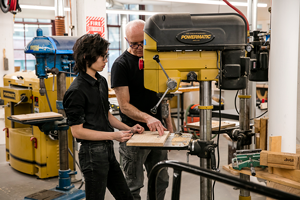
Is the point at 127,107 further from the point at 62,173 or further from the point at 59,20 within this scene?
the point at 59,20

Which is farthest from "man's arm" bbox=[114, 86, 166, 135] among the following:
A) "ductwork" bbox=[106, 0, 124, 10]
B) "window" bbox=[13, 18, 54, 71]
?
"window" bbox=[13, 18, 54, 71]

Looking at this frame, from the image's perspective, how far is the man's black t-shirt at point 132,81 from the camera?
2.01m

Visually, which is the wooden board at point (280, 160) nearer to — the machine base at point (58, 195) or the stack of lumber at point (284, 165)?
the stack of lumber at point (284, 165)

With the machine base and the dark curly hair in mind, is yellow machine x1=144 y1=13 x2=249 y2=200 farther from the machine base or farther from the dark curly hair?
the machine base

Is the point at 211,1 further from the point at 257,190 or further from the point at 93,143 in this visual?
the point at 257,190

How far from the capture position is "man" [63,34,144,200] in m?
1.64

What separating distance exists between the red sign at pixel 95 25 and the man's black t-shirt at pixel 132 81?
4.96 feet

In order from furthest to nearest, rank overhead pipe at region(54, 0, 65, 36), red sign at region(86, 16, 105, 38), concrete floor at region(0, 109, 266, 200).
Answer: overhead pipe at region(54, 0, 65, 36) → red sign at region(86, 16, 105, 38) → concrete floor at region(0, 109, 266, 200)

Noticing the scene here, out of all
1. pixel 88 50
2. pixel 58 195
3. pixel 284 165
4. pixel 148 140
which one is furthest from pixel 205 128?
pixel 58 195

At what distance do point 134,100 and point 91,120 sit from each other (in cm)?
44

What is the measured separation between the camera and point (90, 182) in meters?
1.66

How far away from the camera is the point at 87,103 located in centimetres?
168

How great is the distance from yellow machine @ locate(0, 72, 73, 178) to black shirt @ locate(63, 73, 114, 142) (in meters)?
1.67

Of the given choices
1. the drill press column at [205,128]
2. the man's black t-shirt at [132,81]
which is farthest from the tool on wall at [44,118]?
the drill press column at [205,128]
